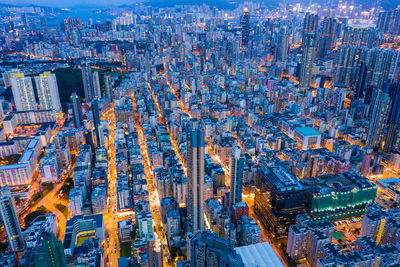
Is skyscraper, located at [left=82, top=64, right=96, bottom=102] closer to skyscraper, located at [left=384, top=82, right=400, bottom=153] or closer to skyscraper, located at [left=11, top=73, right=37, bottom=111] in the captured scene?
skyscraper, located at [left=11, top=73, right=37, bottom=111]

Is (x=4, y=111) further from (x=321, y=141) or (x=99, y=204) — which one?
(x=321, y=141)

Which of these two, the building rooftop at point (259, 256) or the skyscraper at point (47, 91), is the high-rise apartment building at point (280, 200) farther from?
the skyscraper at point (47, 91)

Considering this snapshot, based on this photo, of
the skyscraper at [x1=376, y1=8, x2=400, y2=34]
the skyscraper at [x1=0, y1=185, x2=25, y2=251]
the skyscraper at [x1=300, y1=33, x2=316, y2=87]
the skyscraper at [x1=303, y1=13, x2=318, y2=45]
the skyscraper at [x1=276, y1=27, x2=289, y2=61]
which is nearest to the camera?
the skyscraper at [x1=0, y1=185, x2=25, y2=251]

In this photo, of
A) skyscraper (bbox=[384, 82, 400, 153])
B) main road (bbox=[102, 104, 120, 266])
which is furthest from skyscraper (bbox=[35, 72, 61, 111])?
skyscraper (bbox=[384, 82, 400, 153])

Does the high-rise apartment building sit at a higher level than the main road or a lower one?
higher

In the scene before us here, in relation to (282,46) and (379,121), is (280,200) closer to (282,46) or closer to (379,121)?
(379,121)

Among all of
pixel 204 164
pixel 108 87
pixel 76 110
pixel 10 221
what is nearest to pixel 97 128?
pixel 76 110
